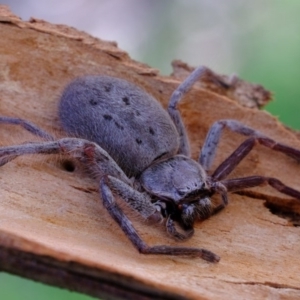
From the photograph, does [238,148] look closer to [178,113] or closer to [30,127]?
[178,113]

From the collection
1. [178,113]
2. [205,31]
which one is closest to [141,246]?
[178,113]

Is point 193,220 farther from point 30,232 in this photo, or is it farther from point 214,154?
point 30,232

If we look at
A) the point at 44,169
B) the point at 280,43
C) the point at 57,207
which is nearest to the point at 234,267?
the point at 57,207

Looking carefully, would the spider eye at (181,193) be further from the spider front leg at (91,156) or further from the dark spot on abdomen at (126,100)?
the dark spot on abdomen at (126,100)

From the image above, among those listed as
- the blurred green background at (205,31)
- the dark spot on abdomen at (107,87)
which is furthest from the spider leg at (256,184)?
the blurred green background at (205,31)

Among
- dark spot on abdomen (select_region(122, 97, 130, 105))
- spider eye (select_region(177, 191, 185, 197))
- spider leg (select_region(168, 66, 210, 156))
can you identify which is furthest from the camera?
spider leg (select_region(168, 66, 210, 156))

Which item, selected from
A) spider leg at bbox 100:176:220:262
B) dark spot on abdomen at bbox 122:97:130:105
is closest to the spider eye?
spider leg at bbox 100:176:220:262

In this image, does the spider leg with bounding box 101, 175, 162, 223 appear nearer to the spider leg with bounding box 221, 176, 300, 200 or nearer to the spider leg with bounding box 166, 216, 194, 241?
the spider leg with bounding box 166, 216, 194, 241
